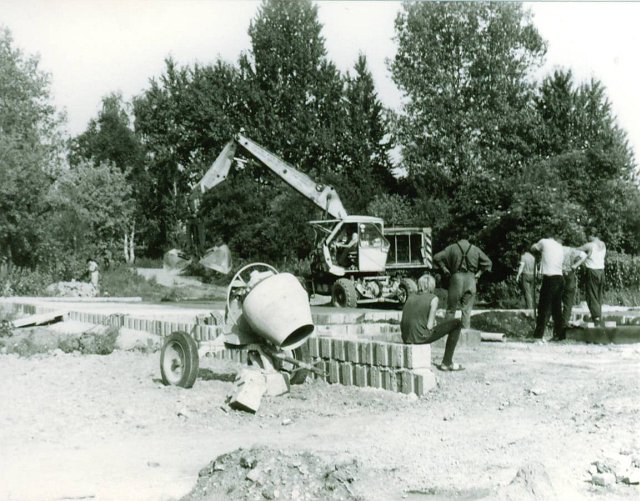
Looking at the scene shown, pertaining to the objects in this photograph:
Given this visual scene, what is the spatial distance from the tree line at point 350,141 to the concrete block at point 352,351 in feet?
44.7

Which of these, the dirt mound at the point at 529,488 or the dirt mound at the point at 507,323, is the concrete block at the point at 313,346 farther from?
the dirt mound at the point at 507,323

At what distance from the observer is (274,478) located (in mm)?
4359

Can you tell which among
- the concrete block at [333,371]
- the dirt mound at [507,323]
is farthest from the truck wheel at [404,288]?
the concrete block at [333,371]

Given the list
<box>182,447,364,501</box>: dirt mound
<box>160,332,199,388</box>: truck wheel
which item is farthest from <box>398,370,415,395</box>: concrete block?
<box>182,447,364,501</box>: dirt mound

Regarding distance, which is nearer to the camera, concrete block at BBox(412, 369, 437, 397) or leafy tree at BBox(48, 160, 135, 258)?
concrete block at BBox(412, 369, 437, 397)

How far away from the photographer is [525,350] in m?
8.73

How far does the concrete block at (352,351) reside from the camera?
6980 millimetres

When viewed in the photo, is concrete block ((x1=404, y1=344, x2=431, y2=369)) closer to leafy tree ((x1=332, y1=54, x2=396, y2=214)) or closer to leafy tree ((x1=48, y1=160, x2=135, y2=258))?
leafy tree ((x1=48, y1=160, x2=135, y2=258))

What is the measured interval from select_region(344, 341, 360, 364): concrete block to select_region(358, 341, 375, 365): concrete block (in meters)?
0.02

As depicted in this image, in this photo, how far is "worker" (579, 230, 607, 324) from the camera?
1102 cm

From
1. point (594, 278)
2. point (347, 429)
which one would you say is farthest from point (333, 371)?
point (594, 278)

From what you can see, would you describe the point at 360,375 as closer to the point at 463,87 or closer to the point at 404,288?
the point at 404,288

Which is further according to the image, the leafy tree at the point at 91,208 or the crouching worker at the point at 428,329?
the leafy tree at the point at 91,208

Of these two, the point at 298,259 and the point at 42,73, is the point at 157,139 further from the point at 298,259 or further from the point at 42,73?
the point at 42,73
